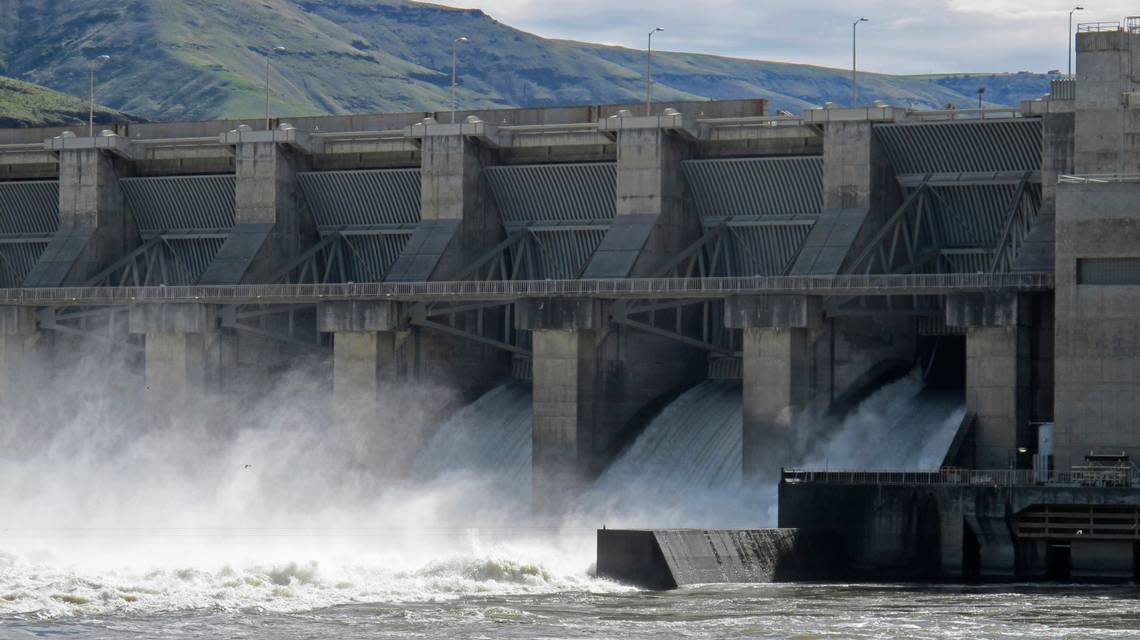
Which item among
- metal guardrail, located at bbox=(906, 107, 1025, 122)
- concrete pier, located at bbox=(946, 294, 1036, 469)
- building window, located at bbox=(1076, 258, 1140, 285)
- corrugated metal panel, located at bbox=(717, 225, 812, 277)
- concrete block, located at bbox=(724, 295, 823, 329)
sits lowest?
concrete pier, located at bbox=(946, 294, 1036, 469)

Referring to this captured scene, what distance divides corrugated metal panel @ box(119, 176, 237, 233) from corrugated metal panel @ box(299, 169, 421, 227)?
428 cm

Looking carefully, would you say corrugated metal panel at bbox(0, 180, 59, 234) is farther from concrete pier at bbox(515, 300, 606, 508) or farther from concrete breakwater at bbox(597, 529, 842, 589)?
concrete breakwater at bbox(597, 529, 842, 589)

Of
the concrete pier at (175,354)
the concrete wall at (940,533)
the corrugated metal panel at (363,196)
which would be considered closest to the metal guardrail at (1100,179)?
the concrete wall at (940,533)

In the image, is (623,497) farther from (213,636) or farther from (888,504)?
(213,636)

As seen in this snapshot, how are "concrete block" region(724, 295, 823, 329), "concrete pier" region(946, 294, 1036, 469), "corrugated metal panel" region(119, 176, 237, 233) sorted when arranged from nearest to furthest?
1. "concrete pier" region(946, 294, 1036, 469)
2. "concrete block" region(724, 295, 823, 329)
3. "corrugated metal panel" region(119, 176, 237, 233)

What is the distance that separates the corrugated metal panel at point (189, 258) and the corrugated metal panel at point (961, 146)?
29965 mm

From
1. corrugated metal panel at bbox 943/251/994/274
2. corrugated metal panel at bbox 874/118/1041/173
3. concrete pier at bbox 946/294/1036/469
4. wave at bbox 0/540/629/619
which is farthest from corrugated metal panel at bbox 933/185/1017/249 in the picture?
wave at bbox 0/540/629/619

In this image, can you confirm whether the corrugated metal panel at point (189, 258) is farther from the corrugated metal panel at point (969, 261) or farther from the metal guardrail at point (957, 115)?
the corrugated metal panel at point (969, 261)

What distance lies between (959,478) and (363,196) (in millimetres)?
33048

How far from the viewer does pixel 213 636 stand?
174ft

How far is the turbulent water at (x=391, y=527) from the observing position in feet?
185

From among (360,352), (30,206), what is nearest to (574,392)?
(360,352)

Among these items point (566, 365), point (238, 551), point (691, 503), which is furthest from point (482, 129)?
point (238, 551)

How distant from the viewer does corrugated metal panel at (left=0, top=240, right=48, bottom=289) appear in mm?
100000
